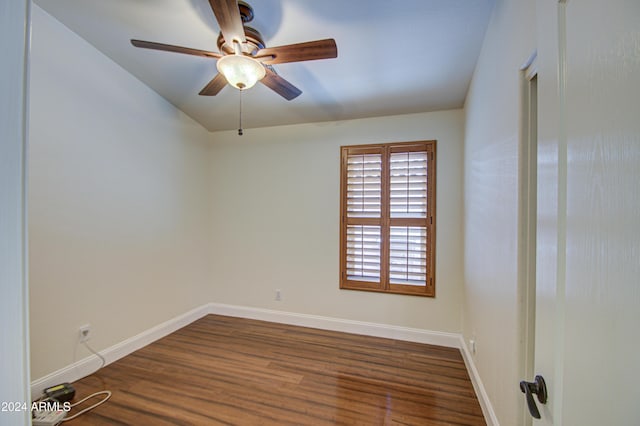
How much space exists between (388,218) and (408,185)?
0.43 meters

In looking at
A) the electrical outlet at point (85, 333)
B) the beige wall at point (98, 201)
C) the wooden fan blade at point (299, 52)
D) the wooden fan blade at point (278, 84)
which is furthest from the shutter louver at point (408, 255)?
the electrical outlet at point (85, 333)

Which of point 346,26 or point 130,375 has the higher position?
point 346,26

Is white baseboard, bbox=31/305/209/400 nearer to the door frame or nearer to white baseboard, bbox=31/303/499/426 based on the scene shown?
white baseboard, bbox=31/303/499/426

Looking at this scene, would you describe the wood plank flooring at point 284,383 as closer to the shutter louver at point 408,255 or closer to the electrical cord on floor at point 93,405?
the electrical cord on floor at point 93,405

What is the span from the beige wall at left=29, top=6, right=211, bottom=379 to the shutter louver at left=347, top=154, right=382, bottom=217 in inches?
82.1

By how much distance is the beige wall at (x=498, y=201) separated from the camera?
1330 mm

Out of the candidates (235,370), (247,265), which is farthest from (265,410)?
(247,265)

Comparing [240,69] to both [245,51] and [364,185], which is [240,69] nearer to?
[245,51]

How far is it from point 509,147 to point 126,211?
127 inches

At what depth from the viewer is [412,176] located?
117 inches

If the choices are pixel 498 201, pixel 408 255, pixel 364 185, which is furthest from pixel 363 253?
pixel 498 201

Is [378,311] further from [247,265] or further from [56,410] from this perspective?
[56,410]

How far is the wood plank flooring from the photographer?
73.6 inches

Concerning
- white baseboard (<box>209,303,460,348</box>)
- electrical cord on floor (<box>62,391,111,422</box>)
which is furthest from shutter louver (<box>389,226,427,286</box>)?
electrical cord on floor (<box>62,391,111,422</box>)
